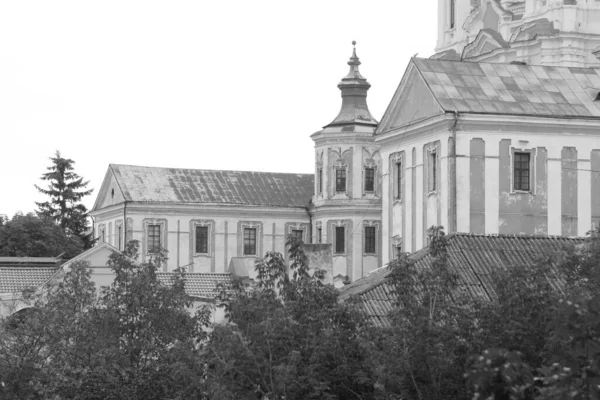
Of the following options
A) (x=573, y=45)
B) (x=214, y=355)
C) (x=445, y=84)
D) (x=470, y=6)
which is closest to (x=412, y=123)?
(x=445, y=84)

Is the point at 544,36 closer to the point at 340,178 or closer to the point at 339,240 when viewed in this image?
the point at 340,178

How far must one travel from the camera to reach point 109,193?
87.4 meters

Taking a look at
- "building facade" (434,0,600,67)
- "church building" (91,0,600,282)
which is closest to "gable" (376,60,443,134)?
"church building" (91,0,600,282)

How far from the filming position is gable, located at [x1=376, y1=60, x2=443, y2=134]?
5372cm

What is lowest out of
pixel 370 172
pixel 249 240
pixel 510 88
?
pixel 249 240

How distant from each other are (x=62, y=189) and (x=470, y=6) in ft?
124

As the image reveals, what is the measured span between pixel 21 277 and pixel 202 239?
25.5 m

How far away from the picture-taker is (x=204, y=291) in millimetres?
61562

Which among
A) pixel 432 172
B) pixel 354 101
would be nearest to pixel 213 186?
pixel 354 101

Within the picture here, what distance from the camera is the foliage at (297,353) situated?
24.2 meters

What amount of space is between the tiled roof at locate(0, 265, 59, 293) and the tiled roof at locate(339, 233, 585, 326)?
26082 millimetres

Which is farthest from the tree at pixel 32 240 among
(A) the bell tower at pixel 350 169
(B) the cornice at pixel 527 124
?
(B) the cornice at pixel 527 124

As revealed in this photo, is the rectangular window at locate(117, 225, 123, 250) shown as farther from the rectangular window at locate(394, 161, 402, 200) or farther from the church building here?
the rectangular window at locate(394, 161, 402, 200)

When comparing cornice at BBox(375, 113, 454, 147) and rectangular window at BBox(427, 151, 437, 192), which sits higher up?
cornice at BBox(375, 113, 454, 147)
